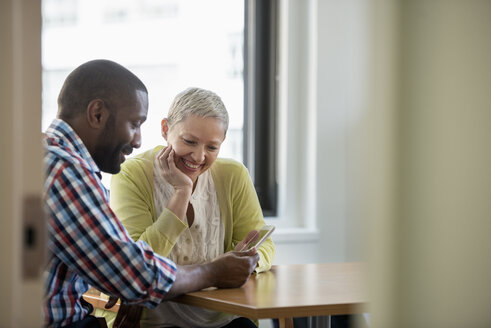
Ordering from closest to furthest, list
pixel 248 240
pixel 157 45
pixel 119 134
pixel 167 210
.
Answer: pixel 119 134 → pixel 167 210 → pixel 248 240 → pixel 157 45

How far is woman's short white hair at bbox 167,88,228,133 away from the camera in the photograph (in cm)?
200

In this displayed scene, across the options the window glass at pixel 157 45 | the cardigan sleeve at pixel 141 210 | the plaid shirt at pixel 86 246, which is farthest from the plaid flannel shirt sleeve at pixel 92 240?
the window glass at pixel 157 45

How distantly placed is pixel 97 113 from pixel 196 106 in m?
0.46

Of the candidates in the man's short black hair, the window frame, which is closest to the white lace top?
the man's short black hair

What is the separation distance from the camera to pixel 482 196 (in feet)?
2.33

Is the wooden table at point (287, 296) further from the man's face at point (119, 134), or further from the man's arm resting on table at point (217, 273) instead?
the man's face at point (119, 134)

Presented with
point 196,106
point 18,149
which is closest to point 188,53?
point 196,106

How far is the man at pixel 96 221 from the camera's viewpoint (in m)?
1.40

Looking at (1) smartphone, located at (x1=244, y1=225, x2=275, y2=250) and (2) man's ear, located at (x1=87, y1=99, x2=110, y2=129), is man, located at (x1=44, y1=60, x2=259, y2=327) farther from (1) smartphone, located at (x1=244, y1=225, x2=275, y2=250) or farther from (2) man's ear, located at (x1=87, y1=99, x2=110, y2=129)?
(1) smartphone, located at (x1=244, y1=225, x2=275, y2=250)

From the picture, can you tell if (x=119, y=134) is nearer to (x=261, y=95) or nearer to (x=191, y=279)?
(x=191, y=279)

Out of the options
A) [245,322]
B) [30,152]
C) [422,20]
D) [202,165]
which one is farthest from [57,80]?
[422,20]

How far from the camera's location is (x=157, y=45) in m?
3.04

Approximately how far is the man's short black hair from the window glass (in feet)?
4.10

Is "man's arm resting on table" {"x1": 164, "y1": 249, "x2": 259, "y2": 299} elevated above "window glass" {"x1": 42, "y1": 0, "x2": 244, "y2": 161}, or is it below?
below
